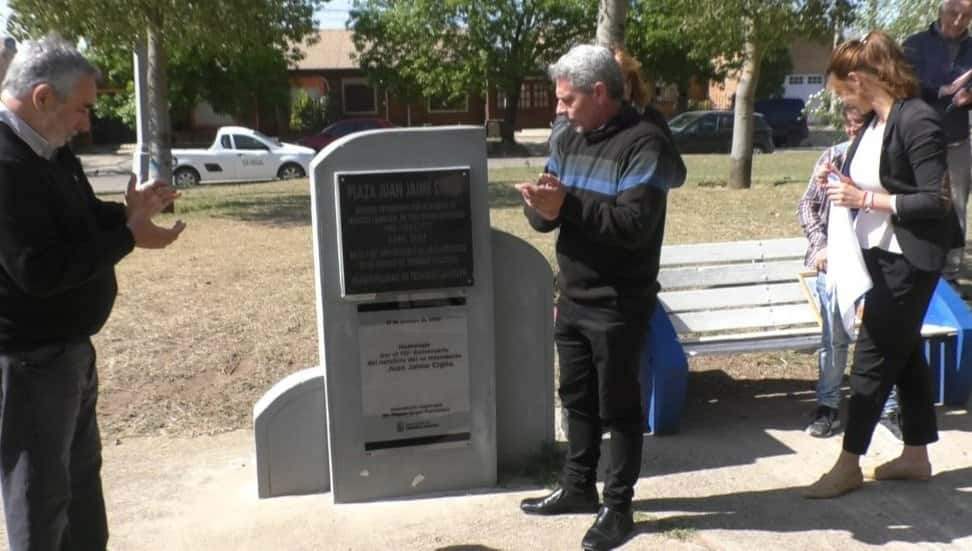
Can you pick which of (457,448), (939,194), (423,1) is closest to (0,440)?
(457,448)

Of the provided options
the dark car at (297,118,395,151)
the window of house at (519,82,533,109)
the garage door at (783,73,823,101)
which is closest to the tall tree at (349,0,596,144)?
the dark car at (297,118,395,151)

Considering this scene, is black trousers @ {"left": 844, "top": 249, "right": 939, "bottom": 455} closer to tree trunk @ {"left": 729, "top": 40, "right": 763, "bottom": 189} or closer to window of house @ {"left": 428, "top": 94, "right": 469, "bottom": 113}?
tree trunk @ {"left": 729, "top": 40, "right": 763, "bottom": 189}

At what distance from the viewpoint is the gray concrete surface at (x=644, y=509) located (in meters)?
3.76

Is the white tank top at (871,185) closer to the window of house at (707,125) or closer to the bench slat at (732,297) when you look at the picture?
the bench slat at (732,297)

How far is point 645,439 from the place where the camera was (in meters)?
4.78

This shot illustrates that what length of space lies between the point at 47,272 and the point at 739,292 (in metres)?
3.90

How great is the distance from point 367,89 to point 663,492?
43.8 metres

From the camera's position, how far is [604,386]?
12.0 ft

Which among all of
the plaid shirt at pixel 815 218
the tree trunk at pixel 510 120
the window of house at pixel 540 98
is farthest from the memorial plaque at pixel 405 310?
the window of house at pixel 540 98

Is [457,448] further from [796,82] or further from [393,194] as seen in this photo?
[796,82]

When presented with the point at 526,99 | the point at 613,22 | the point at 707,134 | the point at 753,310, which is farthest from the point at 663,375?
the point at 526,99

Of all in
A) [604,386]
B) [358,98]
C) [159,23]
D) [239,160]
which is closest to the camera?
[604,386]

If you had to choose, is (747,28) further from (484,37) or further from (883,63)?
(484,37)

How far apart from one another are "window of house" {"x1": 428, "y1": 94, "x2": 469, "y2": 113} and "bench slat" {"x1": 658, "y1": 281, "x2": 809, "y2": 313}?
30985mm
